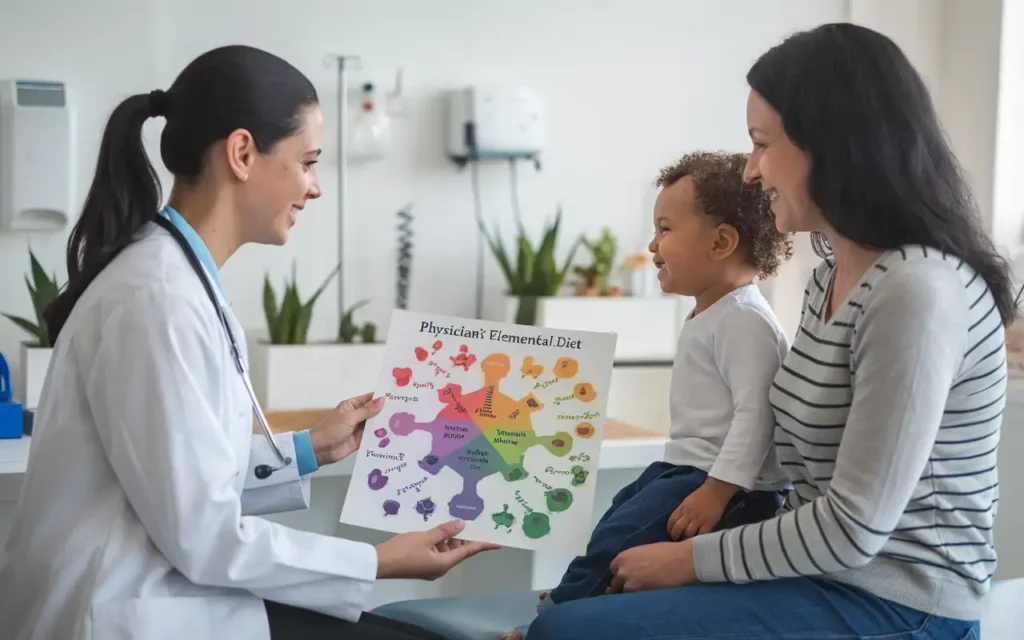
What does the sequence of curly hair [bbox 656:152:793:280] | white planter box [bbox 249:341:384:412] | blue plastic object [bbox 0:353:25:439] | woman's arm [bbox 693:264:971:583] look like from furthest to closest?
white planter box [bbox 249:341:384:412] < blue plastic object [bbox 0:353:25:439] < curly hair [bbox 656:152:793:280] < woman's arm [bbox 693:264:971:583]

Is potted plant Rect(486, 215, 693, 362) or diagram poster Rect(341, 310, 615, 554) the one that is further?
potted plant Rect(486, 215, 693, 362)

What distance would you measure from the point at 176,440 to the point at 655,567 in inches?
24.3

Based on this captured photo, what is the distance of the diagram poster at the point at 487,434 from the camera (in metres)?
1.50

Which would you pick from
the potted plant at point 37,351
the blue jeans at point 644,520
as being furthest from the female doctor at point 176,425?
the potted plant at point 37,351

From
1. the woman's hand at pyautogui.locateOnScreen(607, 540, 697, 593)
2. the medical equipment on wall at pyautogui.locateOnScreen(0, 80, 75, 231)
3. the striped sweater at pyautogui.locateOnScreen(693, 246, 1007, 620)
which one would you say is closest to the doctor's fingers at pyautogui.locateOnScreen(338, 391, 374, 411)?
the woman's hand at pyautogui.locateOnScreen(607, 540, 697, 593)

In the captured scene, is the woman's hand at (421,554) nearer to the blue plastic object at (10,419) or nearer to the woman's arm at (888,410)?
the woman's arm at (888,410)

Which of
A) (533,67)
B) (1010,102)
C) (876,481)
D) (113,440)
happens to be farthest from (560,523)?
(1010,102)

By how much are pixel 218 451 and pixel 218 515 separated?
0.25ft

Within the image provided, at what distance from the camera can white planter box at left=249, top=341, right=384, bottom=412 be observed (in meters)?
3.28

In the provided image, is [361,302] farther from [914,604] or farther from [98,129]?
[914,604]

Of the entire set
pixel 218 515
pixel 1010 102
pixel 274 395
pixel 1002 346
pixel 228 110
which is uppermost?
pixel 1010 102

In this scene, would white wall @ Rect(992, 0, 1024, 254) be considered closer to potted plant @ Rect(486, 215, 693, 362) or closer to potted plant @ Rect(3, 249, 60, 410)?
potted plant @ Rect(486, 215, 693, 362)

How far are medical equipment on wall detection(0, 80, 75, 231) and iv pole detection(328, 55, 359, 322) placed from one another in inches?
34.9

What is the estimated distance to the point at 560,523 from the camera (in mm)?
1485
